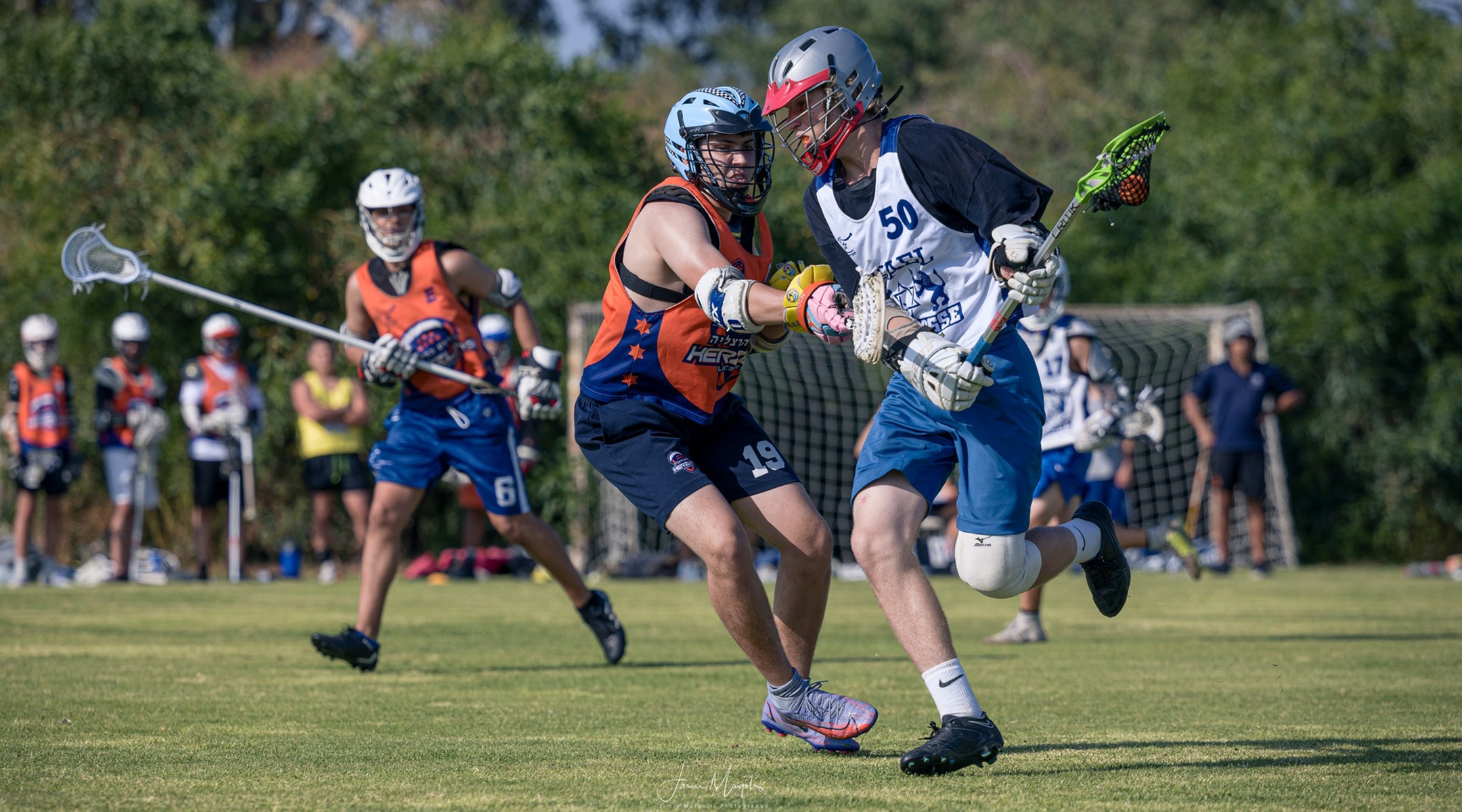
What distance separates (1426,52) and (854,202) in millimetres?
18291

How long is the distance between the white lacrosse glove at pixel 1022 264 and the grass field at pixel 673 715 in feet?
4.34

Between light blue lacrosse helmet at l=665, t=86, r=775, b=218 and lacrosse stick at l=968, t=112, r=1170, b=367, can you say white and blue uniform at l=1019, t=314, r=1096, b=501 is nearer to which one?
light blue lacrosse helmet at l=665, t=86, r=775, b=218

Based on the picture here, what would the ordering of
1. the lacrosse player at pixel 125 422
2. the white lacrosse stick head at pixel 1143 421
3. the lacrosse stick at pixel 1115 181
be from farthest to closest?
the lacrosse player at pixel 125 422 → the white lacrosse stick head at pixel 1143 421 → the lacrosse stick at pixel 1115 181

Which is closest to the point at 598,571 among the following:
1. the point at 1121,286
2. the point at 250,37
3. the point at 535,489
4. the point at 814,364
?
the point at 535,489

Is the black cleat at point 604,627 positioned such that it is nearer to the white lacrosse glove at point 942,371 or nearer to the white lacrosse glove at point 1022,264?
the white lacrosse glove at point 942,371

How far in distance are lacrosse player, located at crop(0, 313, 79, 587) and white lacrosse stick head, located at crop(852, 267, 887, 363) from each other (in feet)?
36.1

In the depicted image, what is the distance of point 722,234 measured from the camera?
4809 millimetres

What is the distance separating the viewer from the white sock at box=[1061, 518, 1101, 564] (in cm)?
488

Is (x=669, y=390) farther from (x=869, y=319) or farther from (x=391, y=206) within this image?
(x=391, y=206)

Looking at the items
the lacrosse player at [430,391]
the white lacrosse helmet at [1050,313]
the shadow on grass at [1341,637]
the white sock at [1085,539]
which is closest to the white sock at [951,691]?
the white sock at [1085,539]

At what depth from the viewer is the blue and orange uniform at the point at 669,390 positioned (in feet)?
15.8

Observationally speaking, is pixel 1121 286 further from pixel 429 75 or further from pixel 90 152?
pixel 90 152

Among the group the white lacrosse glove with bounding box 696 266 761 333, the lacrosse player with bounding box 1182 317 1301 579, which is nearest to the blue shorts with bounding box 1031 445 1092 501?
the white lacrosse glove with bounding box 696 266 761 333

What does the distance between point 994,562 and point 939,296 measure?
2.68ft
